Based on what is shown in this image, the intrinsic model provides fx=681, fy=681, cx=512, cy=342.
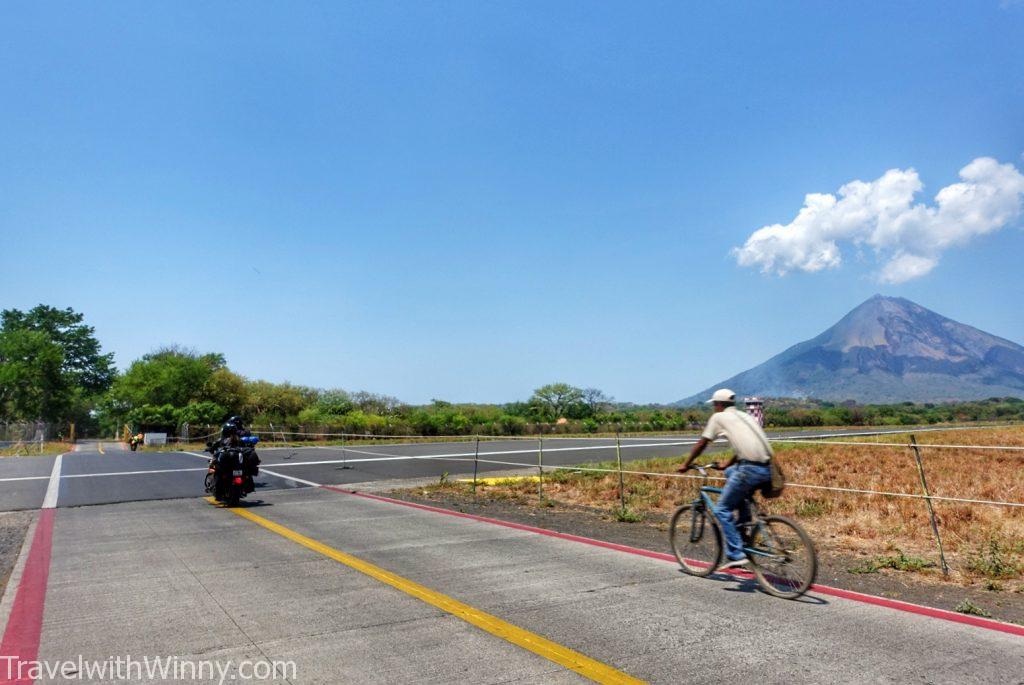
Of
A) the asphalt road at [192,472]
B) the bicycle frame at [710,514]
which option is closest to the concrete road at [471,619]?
the bicycle frame at [710,514]

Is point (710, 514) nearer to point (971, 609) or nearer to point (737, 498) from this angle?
point (737, 498)

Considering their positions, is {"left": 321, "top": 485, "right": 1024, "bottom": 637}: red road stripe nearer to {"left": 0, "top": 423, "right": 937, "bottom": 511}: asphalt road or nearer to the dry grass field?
the dry grass field

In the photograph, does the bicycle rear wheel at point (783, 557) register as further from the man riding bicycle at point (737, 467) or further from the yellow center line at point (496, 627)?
the yellow center line at point (496, 627)

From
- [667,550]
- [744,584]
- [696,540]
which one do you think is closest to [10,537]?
[667,550]

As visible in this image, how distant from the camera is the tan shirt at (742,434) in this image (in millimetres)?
6617

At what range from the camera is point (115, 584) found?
7.34 meters

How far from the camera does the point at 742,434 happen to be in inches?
265

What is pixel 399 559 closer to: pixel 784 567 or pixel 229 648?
pixel 229 648

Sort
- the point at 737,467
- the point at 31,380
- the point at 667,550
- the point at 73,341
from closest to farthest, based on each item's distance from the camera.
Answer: the point at 737,467 < the point at 667,550 < the point at 31,380 < the point at 73,341

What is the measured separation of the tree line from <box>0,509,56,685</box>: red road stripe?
138 ft

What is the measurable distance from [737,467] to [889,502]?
22.8ft

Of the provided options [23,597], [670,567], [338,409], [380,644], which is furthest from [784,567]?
[338,409]

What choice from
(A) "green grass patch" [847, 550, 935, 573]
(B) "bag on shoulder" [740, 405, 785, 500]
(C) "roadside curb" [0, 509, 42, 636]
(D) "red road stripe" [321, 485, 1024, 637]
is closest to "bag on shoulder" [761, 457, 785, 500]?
(B) "bag on shoulder" [740, 405, 785, 500]

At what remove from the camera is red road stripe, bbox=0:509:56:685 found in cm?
485
